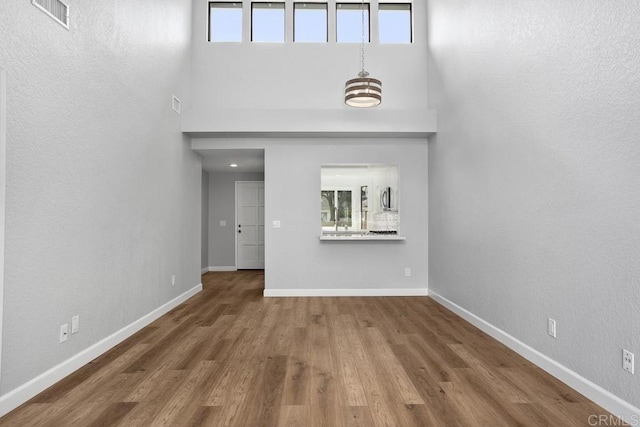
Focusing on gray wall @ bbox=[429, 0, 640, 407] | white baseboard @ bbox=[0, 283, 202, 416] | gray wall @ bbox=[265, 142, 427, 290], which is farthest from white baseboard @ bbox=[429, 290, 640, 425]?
white baseboard @ bbox=[0, 283, 202, 416]

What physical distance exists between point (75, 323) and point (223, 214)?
5.52 m

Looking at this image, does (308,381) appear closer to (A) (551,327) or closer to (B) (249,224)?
(A) (551,327)

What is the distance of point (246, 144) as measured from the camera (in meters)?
5.14

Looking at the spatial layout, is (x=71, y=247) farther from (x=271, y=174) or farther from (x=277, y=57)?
(x=277, y=57)

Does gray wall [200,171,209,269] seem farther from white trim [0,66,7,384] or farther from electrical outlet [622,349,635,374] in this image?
electrical outlet [622,349,635,374]

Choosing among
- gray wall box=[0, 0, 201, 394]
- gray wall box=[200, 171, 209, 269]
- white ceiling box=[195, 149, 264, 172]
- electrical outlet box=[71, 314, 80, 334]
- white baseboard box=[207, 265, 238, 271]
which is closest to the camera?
gray wall box=[0, 0, 201, 394]

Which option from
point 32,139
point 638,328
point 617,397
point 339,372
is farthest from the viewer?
point 339,372

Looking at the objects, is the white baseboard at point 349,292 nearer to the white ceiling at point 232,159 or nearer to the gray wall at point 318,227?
the gray wall at point 318,227

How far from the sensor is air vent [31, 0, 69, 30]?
224cm

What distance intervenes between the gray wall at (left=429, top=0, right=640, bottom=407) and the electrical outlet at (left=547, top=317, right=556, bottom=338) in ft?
0.16

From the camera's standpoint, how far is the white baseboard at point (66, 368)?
2.01 meters

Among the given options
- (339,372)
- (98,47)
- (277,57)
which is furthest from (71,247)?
(277,57)

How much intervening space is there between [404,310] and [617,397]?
2.47 m

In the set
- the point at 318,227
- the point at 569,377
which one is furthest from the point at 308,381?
the point at 318,227
